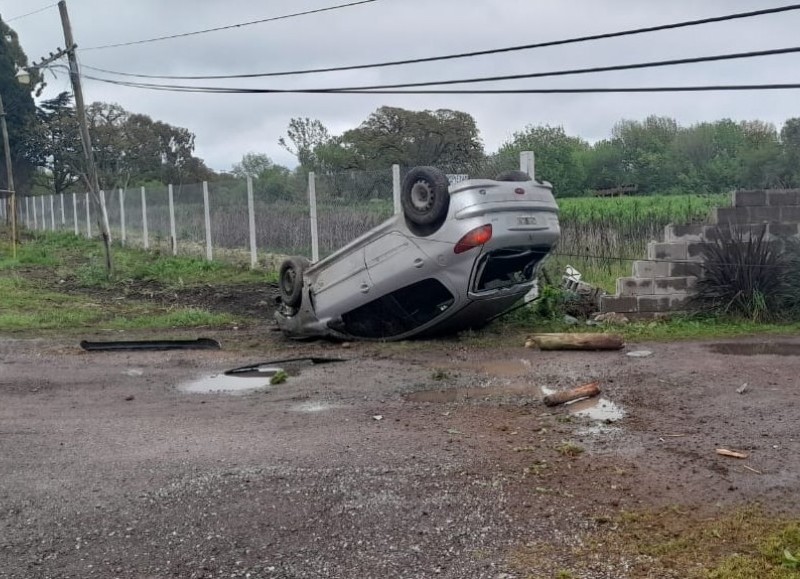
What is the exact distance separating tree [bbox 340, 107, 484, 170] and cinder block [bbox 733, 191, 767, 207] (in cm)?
467

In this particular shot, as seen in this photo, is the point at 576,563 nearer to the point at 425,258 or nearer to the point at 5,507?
the point at 5,507

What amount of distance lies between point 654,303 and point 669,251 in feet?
2.25

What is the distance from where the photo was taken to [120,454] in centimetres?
492

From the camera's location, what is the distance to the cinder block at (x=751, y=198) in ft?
32.3

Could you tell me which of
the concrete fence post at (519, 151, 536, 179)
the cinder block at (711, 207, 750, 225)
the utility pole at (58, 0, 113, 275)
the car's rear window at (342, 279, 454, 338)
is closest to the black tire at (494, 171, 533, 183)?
the car's rear window at (342, 279, 454, 338)

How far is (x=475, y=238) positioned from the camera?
782cm

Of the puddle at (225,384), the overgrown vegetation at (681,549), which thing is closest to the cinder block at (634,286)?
the puddle at (225,384)

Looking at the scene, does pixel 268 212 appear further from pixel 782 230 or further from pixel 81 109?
pixel 782 230

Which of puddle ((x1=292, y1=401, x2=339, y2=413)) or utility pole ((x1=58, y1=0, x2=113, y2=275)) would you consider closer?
puddle ((x1=292, y1=401, x2=339, y2=413))

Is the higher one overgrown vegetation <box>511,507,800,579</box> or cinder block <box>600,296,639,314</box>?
cinder block <box>600,296,639,314</box>

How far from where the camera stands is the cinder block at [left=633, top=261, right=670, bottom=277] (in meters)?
9.98

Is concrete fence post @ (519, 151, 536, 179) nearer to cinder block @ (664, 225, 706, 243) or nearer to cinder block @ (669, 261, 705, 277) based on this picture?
cinder block @ (664, 225, 706, 243)

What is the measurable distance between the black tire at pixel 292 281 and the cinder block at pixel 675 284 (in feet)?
14.6

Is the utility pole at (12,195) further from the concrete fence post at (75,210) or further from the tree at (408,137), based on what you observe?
the tree at (408,137)
